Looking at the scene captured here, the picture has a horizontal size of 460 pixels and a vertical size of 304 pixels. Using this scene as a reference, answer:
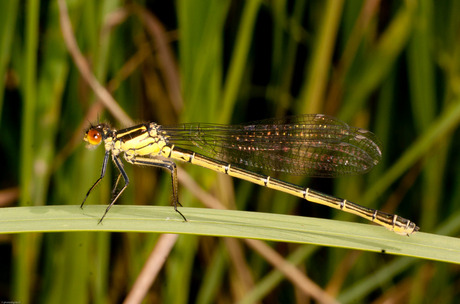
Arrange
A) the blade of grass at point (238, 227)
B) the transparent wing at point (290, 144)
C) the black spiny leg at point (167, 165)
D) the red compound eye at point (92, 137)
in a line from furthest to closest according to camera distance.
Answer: the transparent wing at point (290, 144)
the red compound eye at point (92, 137)
the black spiny leg at point (167, 165)
the blade of grass at point (238, 227)

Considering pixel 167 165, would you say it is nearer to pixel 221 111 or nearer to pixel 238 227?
pixel 221 111

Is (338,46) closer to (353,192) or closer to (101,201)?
(353,192)

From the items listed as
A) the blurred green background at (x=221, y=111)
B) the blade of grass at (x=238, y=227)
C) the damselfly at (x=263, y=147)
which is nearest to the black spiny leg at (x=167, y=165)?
the damselfly at (x=263, y=147)

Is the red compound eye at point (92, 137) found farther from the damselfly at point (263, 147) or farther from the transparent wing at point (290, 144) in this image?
the transparent wing at point (290, 144)

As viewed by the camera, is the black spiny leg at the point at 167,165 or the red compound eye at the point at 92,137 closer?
the black spiny leg at the point at 167,165

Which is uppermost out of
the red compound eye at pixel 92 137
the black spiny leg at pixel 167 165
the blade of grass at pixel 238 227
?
the red compound eye at pixel 92 137

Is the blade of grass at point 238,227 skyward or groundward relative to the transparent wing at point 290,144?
groundward

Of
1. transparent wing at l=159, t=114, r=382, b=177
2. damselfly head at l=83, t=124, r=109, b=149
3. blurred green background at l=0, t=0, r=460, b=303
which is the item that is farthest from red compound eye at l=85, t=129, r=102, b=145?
transparent wing at l=159, t=114, r=382, b=177
